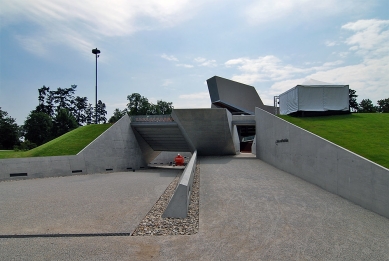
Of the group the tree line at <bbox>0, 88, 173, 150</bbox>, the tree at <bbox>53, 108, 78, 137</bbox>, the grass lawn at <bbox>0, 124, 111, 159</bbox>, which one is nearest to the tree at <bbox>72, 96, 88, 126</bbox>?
the tree line at <bbox>0, 88, 173, 150</bbox>

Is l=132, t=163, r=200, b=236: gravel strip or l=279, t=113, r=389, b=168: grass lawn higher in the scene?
l=279, t=113, r=389, b=168: grass lawn

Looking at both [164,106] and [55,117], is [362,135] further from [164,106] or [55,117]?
[164,106]

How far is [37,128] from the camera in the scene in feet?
139

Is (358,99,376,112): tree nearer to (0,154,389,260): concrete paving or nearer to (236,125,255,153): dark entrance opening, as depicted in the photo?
(236,125,255,153): dark entrance opening

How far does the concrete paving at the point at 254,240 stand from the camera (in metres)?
4.38

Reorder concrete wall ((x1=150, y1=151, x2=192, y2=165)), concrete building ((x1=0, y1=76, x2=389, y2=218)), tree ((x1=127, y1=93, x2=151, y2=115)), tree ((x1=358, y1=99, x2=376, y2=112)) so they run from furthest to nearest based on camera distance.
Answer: tree ((x1=127, y1=93, x2=151, y2=115)), tree ((x1=358, y1=99, x2=376, y2=112)), concrete wall ((x1=150, y1=151, x2=192, y2=165)), concrete building ((x1=0, y1=76, x2=389, y2=218))

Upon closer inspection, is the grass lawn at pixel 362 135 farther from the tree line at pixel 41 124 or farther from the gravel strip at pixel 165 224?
the tree line at pixel 41 124

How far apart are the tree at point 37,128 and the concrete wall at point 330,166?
41810 mm

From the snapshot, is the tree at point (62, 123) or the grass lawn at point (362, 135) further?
the tree at point (62, 123)

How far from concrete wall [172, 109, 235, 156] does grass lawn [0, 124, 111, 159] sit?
25.3ft

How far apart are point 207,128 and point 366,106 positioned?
43.9 m

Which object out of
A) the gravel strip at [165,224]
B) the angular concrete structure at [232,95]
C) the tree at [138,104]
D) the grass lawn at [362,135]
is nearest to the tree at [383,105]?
the angular concrete structure at [232,95]

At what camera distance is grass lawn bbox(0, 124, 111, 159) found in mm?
16684

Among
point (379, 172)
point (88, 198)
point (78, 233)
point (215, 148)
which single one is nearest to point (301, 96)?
point (215, 148)
